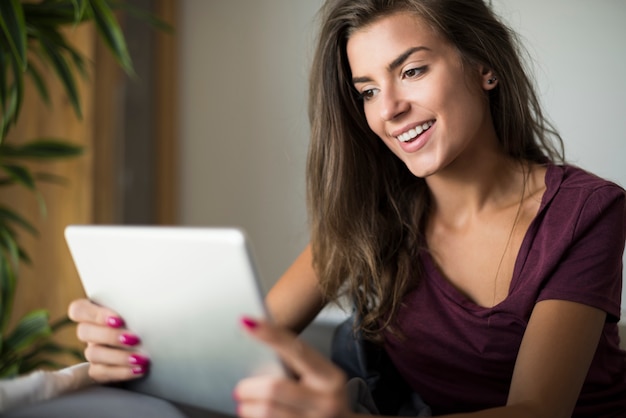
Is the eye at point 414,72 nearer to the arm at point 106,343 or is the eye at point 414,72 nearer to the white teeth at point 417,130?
the white teeth at point 417,130

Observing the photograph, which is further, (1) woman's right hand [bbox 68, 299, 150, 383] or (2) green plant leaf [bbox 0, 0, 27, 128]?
(2) green plant leaf [bbox 0, 0, 27, 128]

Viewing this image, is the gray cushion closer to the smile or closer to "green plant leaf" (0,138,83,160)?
the smile

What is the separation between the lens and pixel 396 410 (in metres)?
1.51

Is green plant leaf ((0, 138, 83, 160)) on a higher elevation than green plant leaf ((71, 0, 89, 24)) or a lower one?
lower

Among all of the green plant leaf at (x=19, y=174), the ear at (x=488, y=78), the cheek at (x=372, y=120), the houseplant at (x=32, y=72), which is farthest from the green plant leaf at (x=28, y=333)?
the ear at (x=488, y=78)

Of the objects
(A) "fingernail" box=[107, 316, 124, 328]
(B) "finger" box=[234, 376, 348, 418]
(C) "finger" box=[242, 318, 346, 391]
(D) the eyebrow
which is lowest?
(A) "fingernail" box=[107, 316, 124, 328]

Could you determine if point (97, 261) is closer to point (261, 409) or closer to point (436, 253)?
point (261, 409)

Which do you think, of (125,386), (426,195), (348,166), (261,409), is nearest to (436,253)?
(426,195)

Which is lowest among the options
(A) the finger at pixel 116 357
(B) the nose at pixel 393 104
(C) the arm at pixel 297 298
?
(C) the arm at pixel 297 298

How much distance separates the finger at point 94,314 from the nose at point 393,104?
2.06 feet

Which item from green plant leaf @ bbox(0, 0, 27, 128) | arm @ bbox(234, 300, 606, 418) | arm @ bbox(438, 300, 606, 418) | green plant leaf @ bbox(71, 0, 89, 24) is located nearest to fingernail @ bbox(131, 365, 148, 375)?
arm @ bbox(234, 300, 606, 418)

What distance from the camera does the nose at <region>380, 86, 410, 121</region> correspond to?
4.50ft

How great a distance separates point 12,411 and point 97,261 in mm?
213

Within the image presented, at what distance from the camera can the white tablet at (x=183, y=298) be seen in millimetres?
801
